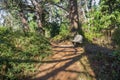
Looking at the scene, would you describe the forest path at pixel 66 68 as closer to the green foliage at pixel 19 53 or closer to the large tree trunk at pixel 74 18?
the green foliage at pixel 19 53

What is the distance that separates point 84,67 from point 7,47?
3.77m

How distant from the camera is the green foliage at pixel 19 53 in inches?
344

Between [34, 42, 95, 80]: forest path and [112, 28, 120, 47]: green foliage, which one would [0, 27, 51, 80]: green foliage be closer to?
[34, 42, 95, 80]: forest path

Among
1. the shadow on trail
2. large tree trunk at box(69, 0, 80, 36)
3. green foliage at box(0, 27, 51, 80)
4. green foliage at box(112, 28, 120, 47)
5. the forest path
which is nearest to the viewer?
the shadow on trail

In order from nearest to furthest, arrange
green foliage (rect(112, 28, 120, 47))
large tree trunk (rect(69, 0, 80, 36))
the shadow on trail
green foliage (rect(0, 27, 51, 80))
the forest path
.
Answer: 1. the shadow on trail
2. the forest path
3. green foliage (rect(0, 27, 51, 80))
4. green foliage (rect(112, 28, 120, 47))
5. large tree trunk (rect(69, 0, 80, 36))

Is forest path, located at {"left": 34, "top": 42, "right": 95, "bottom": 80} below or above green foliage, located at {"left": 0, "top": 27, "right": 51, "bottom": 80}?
below

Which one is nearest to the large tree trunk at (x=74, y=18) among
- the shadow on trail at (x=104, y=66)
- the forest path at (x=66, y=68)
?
the forest path at (x=66, y=68)

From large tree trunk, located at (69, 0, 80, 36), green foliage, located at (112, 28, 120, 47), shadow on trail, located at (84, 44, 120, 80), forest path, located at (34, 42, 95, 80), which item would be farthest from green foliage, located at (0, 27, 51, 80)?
green foliage, located at (112, 28, 120, 47)

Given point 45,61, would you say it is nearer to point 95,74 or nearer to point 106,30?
point 95,74

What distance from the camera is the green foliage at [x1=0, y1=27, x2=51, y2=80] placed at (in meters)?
8.73

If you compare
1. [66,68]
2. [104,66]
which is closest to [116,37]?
[104,66]

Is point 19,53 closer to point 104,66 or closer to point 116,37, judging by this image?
point 104,66

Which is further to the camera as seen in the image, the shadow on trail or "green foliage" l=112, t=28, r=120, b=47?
"green foliage" l=112, t=28, r=120, b=47

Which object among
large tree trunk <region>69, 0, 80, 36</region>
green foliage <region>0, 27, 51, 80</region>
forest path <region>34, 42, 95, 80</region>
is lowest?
forest path <region>34, 42, 95, 80</region>
